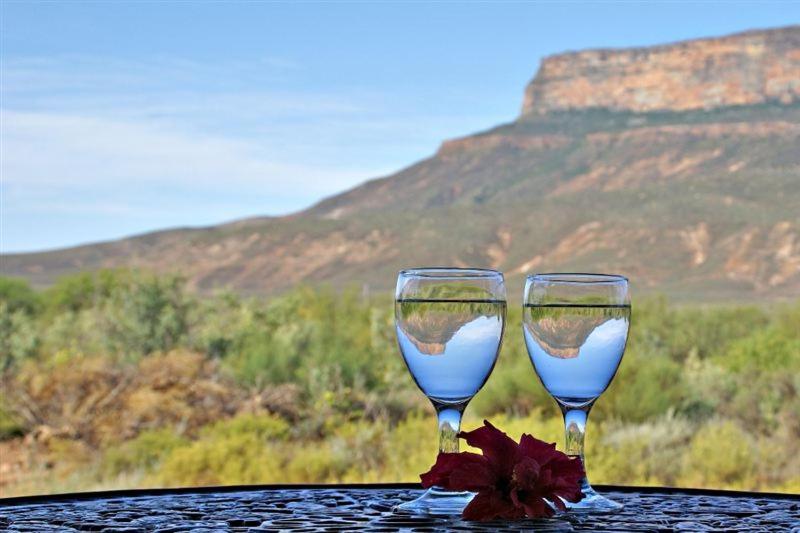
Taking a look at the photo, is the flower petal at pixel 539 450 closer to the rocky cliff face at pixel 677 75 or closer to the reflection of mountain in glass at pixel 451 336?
the reflection of mountain in glass at pixel 451 336

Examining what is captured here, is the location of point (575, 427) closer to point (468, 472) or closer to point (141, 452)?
point (468, 472)

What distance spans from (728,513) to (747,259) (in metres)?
55.0

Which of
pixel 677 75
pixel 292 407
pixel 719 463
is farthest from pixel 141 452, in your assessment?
pixel 677 75

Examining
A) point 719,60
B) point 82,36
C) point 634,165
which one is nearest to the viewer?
point 82,36

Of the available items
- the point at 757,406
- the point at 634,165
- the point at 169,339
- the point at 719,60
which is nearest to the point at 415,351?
the point at 757,406

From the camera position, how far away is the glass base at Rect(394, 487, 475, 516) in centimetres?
134

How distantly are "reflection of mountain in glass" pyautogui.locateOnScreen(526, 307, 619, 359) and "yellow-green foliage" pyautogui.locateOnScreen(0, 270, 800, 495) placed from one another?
226 inches

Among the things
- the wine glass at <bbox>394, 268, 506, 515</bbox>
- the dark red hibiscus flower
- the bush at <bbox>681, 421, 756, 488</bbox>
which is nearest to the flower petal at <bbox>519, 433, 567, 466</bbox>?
the dark red hibiscus flower

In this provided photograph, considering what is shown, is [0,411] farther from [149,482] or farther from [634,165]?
[634,165]

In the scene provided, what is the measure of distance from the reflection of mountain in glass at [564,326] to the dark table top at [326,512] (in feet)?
0.59

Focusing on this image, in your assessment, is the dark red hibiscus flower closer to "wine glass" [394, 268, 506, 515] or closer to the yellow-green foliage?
"wine glass" [394, 268, 506, 515]

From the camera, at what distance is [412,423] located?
320 inches

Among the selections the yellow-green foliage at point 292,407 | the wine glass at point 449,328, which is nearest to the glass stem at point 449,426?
the wine glass at point 449,328

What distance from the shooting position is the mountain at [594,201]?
55312 millimetres
